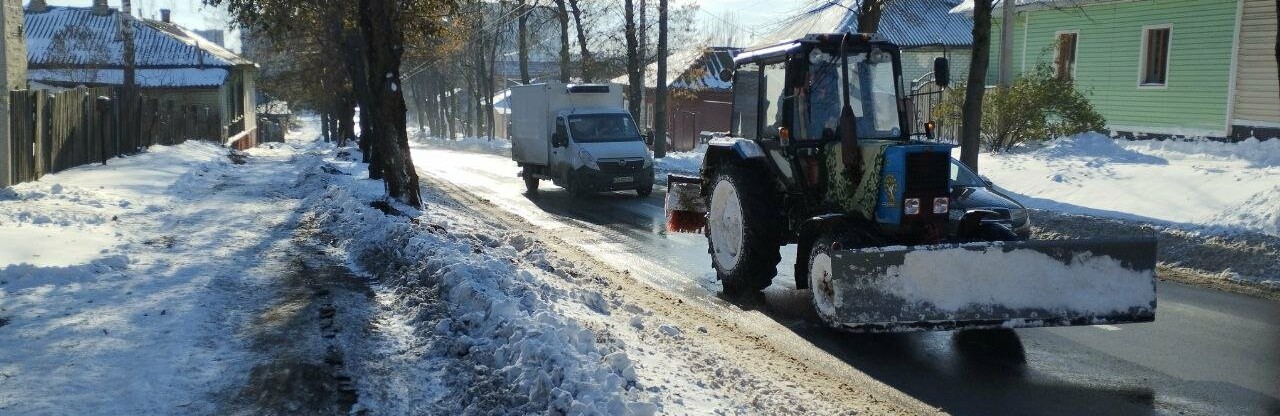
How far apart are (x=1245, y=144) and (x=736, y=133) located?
12308 millimetres

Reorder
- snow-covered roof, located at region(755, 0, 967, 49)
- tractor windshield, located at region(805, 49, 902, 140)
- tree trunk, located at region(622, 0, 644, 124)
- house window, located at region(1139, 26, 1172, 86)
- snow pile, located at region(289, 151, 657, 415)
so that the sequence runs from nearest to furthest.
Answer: snow pile, located at region(289, 151, 657, 415)
tractor windshield, located at region(805, 49, 902, 140)
house window, located at region(1139, 26, 1172, 86)
tree trunk, located at region(622, 0, 644, 124)
snow-covered roof, located at region(755, 0, 967, 49)

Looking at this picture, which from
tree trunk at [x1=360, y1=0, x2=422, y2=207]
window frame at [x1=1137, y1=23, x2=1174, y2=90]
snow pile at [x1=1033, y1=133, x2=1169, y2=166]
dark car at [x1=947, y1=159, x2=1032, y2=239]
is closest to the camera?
dark car at [x1=947, y1=159, x2=1032, y2=239]

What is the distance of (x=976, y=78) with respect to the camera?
15898 millimetres

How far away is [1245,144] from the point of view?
58.4ft

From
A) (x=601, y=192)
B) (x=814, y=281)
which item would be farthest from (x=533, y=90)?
(x=814, y=281)

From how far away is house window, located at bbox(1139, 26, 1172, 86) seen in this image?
25.3 metres

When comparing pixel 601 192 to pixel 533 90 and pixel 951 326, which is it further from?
pixel 951 326

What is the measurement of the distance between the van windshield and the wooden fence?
9.16 m

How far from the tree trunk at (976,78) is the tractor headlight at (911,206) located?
886 centimetres

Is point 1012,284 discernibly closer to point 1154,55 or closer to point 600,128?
point 600,128

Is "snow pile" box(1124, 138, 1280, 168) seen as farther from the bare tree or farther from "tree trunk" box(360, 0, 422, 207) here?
the bare tree

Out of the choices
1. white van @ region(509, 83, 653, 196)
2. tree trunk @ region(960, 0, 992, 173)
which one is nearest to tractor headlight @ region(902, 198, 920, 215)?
tree trunk @ region(960, 0, 992, 173)

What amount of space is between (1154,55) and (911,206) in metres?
21.6

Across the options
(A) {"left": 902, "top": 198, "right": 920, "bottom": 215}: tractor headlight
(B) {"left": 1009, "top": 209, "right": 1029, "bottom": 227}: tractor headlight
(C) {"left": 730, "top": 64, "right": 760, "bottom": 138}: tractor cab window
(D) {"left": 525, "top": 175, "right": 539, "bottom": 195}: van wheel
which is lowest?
(D) {"left": 525, "top": 175, "right": 539, "bottom": 195}: van wheel
